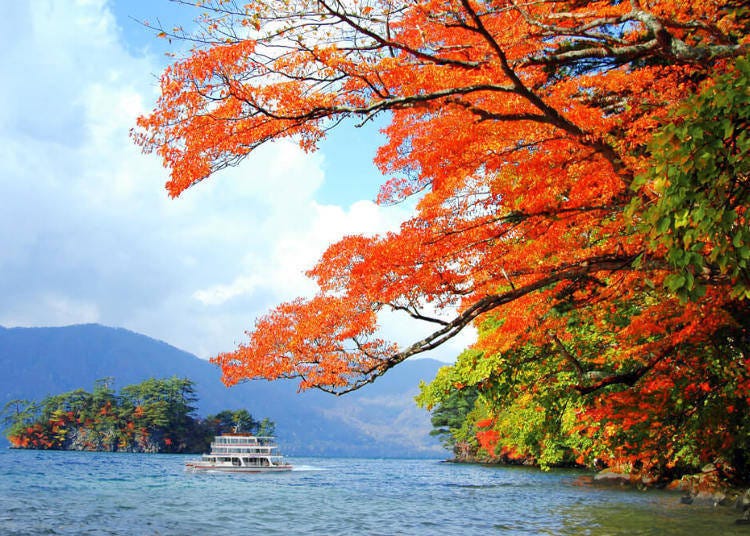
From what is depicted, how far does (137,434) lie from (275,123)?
10622 centimetres

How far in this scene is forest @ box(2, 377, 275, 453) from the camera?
102 m

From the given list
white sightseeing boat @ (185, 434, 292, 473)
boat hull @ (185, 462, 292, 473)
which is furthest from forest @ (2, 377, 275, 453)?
boat hull @ (185, 462, 292, 473)

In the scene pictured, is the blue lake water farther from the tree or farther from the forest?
the forest

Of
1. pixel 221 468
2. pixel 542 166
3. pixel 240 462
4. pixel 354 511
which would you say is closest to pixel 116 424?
pixel 240 462

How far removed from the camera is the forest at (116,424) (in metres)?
102

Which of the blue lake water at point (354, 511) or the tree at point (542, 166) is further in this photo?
the blue lake water at point (354, 511)

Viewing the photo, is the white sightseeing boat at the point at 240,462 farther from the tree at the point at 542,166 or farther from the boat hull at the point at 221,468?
the tree at the point at 542,166

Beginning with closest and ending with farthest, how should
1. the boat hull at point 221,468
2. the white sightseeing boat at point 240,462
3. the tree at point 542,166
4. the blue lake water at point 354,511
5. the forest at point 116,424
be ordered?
1. the tree at point 542,166
2. the blue lake water at point 354,511
3. the boat hull at point 221,468
4. the white sightseeing boat at point 240,462
5. the forest at point 116,424

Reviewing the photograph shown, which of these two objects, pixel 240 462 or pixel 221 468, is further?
pixel 240 462

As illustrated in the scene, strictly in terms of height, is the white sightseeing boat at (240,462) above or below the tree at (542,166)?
below

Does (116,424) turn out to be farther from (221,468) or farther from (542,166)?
(542,166)

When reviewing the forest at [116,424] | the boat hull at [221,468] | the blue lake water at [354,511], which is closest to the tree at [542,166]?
the blue lake water at [354,511]

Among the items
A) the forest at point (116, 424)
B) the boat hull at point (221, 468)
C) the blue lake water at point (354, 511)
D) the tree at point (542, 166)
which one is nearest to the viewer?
the tree at point (542, 166)

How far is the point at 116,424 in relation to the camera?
102 m
